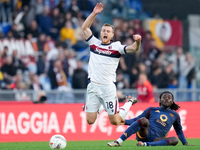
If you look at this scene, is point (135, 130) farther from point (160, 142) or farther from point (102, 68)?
point (102, 68)

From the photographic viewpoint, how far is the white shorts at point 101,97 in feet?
35.2

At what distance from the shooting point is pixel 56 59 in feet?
59.4

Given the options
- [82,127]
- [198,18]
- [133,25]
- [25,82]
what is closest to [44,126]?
[82,127]

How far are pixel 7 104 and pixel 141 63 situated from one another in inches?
207

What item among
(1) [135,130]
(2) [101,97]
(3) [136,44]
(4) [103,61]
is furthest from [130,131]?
(3) [136,44]

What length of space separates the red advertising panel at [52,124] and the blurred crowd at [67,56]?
187 centimetres

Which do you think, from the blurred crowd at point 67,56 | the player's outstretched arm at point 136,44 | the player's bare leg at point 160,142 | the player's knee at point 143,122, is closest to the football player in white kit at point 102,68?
the player's outstretched arm at point 136,44

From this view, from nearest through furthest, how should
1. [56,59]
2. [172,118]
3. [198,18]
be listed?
1. [172,118]
2. [56,59]
3. [198,18]

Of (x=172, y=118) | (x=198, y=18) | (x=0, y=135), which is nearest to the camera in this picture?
(x=172, y=118)

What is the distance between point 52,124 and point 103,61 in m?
4.39

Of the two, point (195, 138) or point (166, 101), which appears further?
point (195, 138)

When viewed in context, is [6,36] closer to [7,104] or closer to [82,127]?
[7,104]

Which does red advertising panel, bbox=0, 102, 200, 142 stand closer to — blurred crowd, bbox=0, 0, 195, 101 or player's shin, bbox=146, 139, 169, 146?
blurred crowd, bbox=0, 0, 195, 101

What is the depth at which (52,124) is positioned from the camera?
47.6 feet
